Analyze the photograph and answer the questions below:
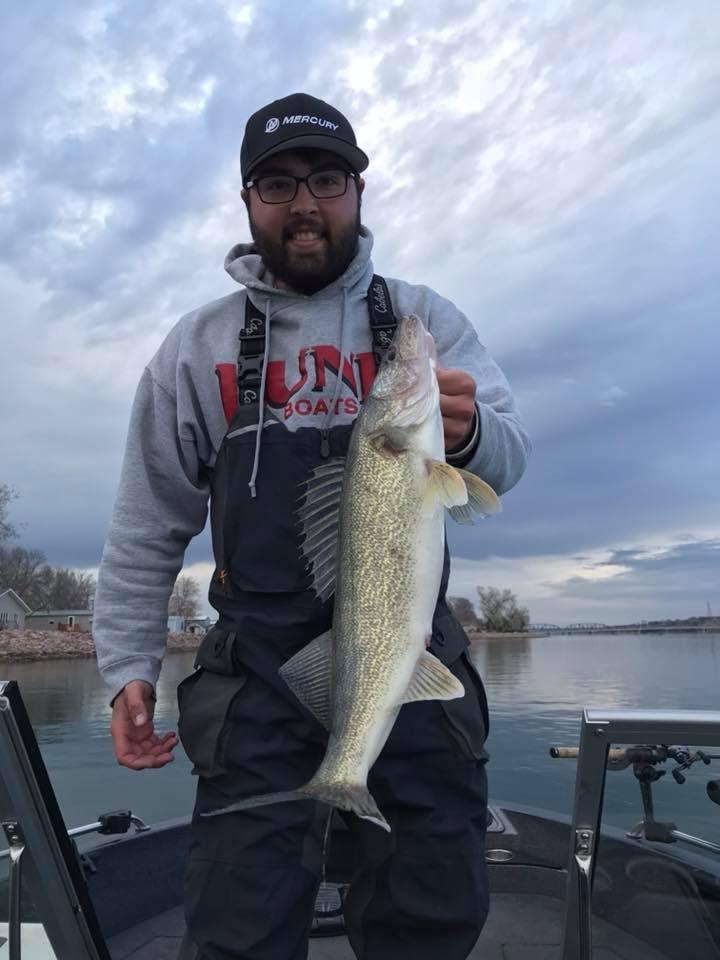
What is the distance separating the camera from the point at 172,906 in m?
4.60

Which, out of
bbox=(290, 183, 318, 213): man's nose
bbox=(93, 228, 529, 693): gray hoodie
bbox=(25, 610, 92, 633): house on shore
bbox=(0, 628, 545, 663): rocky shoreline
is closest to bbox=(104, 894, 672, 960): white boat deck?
bbox=(93, 228, 529, 693): gray hoodie

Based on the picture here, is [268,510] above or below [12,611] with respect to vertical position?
below

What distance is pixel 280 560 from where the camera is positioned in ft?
8.00

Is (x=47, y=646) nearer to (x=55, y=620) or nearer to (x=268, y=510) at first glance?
(x=55, y=620)

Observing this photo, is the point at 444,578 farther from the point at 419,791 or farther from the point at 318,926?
the point at 318,926

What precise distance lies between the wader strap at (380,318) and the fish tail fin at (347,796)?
1489mm

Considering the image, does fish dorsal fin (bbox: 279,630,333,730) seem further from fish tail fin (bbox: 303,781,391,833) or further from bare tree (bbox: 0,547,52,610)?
bare tree (bbox: 0,547,52,610)

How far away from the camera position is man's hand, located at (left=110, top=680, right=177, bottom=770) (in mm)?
2600

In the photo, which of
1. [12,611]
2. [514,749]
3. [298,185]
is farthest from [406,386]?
[12,611]

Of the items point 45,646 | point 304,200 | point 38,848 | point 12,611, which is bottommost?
point 38,848

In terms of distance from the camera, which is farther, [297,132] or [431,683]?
[297,132]

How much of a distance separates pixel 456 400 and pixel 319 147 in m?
1.16

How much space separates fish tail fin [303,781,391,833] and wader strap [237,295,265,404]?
1336mm

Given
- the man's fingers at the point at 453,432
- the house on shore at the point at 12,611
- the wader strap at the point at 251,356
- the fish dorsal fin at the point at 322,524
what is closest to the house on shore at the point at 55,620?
the house on shore at the point at 12,611
